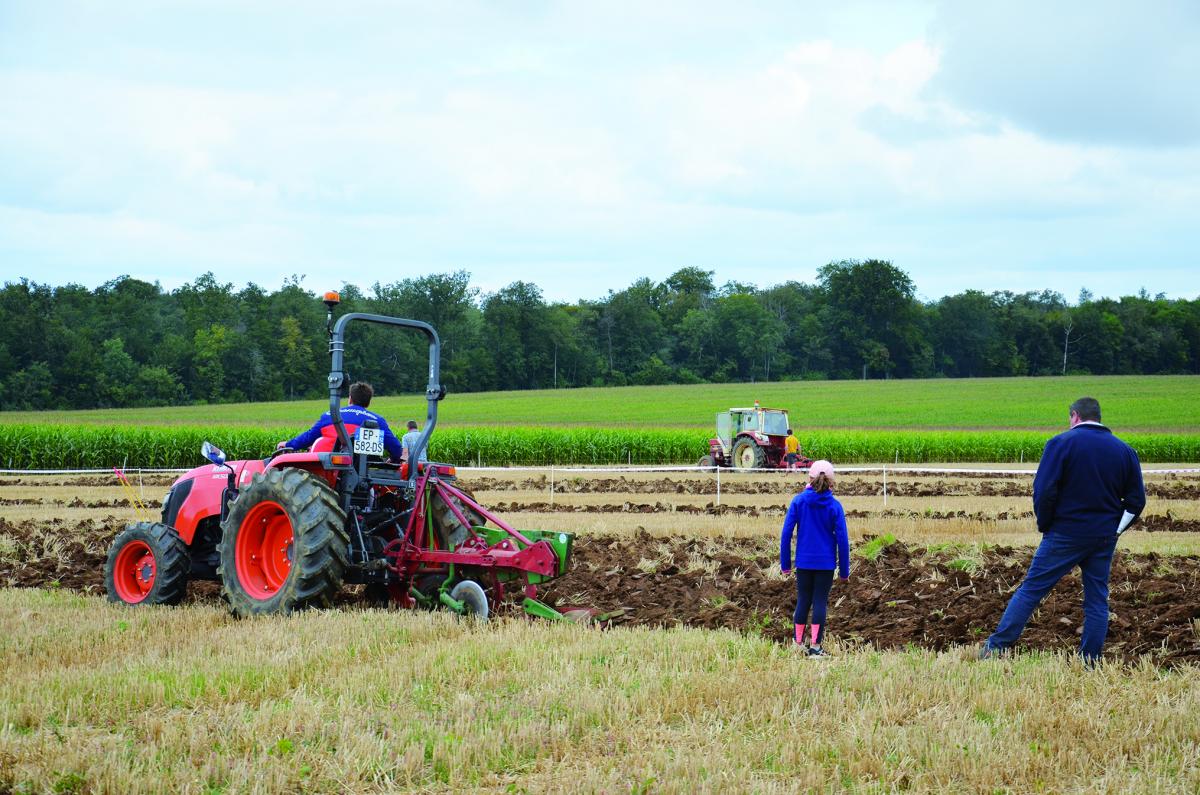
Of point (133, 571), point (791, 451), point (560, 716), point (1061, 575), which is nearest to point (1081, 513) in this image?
point (1061, 575)

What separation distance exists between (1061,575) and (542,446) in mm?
29711

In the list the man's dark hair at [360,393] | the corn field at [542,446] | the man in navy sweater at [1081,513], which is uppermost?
the man's dark hair at [360,393]

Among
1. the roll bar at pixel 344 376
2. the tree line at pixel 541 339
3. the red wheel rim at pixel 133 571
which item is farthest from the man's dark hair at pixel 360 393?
the tree line at pixel 541 339

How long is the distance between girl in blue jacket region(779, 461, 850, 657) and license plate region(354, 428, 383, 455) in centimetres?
313

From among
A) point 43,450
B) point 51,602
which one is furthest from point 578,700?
point 43,450

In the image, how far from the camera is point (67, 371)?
64938mm

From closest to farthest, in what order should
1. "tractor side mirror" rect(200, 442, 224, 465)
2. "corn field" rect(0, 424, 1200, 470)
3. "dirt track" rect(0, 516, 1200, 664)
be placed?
"dirt track" rect(0, 516, 1200, 664), "tractor side mirror" rect(200, 442, 224, 465), "corn field" rect(0, 424, 1200, 470)

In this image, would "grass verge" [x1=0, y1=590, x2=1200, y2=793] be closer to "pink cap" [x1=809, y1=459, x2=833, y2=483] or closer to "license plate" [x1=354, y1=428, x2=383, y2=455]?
"pink cap" [x1=809, y1=459, x2=833, y2=483]

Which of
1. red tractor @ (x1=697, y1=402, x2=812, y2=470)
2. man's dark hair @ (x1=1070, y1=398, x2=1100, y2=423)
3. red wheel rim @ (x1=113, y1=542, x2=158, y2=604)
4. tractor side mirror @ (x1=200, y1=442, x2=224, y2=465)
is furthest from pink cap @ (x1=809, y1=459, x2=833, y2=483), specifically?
red tractor @ (x1=697, y1=402, x2=812, y2=470)

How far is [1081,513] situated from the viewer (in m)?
6.71

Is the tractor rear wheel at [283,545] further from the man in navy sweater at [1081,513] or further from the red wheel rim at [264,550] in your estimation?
the man in navy sweater at [1081,513]

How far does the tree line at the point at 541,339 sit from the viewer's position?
67.1 metres

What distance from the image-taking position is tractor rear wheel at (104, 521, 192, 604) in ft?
28.6

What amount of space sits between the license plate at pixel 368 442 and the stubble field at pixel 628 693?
1.18 m
